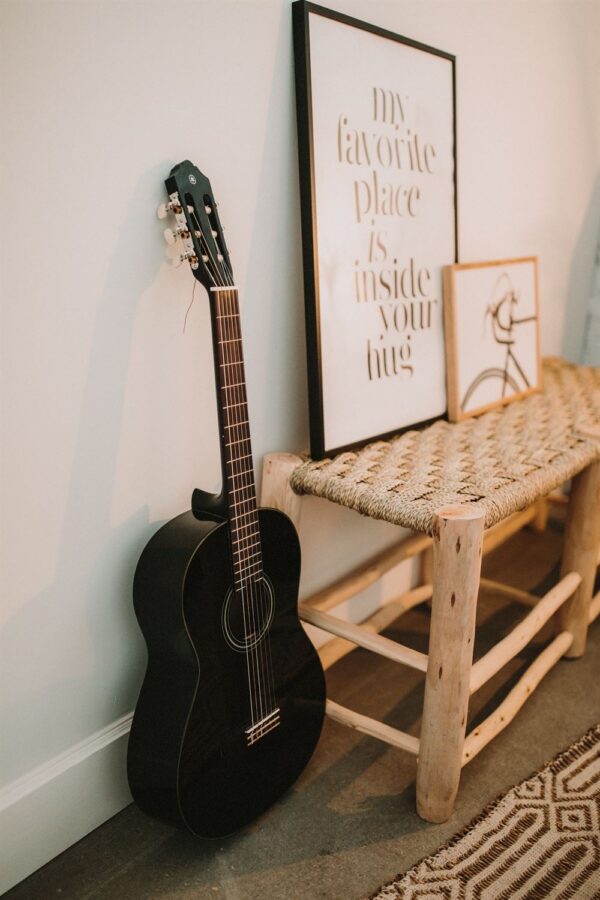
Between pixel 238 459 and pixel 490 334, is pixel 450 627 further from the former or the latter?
pixel 490 334

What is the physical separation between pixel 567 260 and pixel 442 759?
153 centimetres

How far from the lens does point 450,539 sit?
953mm

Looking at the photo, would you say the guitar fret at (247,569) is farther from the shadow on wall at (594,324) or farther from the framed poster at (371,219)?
the shadow on wall at (594,324)

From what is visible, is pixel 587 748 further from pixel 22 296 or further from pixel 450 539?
pixel 22 296

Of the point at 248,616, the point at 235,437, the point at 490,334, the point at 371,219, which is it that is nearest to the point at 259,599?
the point at 248,616

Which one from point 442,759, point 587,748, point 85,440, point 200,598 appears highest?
point 85,440

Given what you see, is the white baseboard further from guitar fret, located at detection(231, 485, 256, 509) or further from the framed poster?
the framed poster

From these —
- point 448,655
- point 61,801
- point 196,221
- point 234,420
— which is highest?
point 196,221

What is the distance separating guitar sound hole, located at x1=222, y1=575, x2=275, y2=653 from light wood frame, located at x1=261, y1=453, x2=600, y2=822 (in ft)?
0.58

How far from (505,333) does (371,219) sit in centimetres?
50

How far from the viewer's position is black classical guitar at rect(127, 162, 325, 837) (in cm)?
95

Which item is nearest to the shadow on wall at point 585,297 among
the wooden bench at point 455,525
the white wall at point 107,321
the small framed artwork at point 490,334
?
the small framed artwork at point 490,334

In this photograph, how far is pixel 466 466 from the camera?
1.17 m

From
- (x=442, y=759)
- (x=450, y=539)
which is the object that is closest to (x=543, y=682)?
(x=442, y=759)
